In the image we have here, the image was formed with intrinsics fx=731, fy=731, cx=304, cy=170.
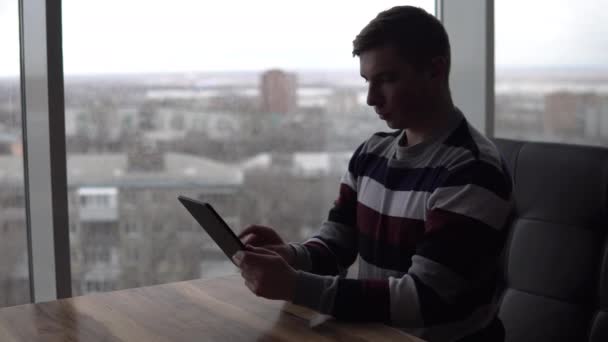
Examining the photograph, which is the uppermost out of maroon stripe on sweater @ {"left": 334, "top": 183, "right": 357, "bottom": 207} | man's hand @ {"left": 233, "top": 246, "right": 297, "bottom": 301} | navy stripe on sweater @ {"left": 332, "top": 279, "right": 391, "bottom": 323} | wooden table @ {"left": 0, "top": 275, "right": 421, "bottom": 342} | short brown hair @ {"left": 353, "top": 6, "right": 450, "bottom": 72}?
short brown hair @ {"left": 353, "top": 6, "right": 450, "bottom": 72}

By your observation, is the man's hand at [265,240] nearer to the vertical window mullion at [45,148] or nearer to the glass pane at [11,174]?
the vertical window mullion at [45,148]

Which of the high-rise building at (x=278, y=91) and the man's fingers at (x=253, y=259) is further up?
the high-rise building at (x=278, y=91)

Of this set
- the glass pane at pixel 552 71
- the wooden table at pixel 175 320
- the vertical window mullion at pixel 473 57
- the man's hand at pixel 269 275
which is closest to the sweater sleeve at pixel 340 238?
the wooden table at pixel 175 320

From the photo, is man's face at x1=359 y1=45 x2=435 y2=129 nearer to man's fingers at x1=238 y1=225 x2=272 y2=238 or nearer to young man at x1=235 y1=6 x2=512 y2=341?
young man at x1=235 y1=6 x2=512 y2=341

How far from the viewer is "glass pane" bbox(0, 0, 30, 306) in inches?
83.0

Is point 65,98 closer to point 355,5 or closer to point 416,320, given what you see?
point 355,5

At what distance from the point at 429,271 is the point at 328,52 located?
4.96 ft

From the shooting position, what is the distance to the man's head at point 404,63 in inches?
60.6

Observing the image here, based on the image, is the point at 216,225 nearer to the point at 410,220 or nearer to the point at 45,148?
the point at 410,220

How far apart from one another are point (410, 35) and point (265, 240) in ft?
1.83

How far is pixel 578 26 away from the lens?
2.67 metres

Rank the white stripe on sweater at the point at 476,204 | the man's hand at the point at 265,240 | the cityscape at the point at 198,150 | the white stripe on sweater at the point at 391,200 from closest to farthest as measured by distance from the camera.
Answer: the white stripe on sweater at the point at 476,204
the white stripe on sweater at the point at 391,200
the man's hand at the point at 265,240
the cityscape at the point at 198,150

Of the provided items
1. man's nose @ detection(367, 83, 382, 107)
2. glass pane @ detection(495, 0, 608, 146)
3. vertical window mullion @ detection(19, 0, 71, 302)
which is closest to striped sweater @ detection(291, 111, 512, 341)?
man's nose @ detection(367, 83, 382, 107)

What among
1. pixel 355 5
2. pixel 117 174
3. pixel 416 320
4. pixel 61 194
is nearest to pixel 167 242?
pixel 117 174
